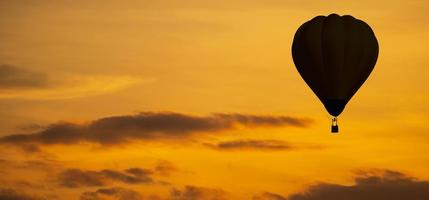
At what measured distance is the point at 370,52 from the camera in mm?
173125

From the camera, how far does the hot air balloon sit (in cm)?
17288

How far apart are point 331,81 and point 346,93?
1.38 meters

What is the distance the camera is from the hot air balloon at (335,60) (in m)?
173

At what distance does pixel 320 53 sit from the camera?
568 ft

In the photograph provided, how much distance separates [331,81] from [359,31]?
392cm

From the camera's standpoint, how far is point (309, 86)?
17412cm

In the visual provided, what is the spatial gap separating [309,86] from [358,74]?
339 centimetres

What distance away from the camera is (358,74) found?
6826 inches

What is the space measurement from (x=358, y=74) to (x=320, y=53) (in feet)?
9.47

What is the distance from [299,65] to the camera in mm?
173875

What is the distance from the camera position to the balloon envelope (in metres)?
173

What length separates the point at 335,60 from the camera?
6816 inches

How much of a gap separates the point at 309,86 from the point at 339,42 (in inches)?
142

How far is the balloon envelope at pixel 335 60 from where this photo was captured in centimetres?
17288
